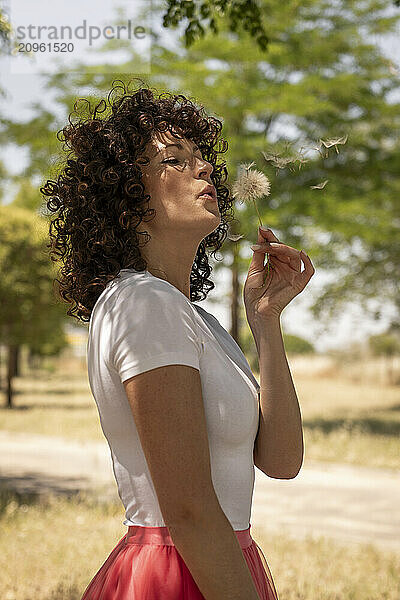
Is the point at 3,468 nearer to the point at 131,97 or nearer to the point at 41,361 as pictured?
the point at 131,97

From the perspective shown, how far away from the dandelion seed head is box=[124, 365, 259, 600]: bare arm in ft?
2.10

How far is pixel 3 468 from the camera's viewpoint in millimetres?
9117

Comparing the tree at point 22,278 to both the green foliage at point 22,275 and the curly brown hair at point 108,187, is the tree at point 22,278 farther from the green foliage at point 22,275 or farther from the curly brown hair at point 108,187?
the curly brown hair at point 108,187

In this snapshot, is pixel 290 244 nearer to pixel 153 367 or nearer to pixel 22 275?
pixel 22 275

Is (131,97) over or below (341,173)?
below

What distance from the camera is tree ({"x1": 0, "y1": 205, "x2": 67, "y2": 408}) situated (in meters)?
13.8

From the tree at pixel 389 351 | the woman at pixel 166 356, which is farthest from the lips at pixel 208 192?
the tree at pixel 389 351

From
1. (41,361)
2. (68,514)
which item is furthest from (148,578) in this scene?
(41,361)

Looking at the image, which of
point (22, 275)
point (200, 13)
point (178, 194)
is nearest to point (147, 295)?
point (178, 194)

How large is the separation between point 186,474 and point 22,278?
13233 mm

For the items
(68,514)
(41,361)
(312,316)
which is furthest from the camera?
(41,361)

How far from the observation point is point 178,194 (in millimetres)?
1450

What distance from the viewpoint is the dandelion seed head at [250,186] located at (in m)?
1.73

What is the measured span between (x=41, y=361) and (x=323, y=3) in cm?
2271
